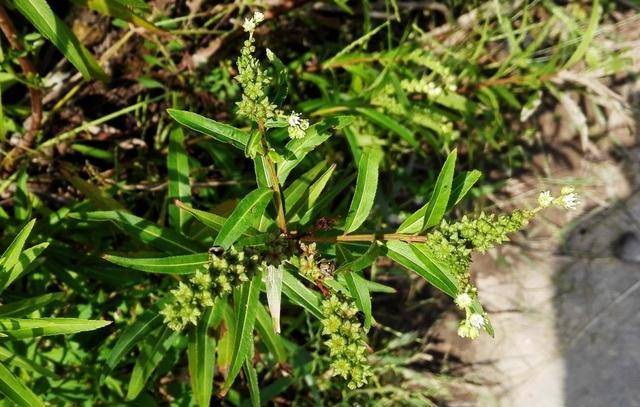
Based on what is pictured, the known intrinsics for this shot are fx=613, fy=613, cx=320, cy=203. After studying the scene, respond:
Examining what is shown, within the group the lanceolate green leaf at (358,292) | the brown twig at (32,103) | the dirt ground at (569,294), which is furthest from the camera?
the dirt ground at (569,294)

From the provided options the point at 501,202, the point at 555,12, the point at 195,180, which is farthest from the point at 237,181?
the point at 555,12

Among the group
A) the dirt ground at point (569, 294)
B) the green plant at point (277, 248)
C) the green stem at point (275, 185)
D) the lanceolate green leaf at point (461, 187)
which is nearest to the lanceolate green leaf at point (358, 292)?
the green plant at point (277, 248)

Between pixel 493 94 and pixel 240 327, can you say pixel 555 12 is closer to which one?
pixel 493 94

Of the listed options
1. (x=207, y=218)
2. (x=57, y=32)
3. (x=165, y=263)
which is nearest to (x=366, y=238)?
(x=207, y=218)

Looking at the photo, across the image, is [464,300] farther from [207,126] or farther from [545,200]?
[207,126]

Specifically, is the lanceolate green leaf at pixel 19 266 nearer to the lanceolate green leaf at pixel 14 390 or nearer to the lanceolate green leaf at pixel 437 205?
the lanceolate green leaf at pixel 14 390

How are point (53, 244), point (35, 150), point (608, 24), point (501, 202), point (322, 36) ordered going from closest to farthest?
point (53, 244) < point (35, 150) < point (322, 36) < point (501, 202) < point (608, 24)

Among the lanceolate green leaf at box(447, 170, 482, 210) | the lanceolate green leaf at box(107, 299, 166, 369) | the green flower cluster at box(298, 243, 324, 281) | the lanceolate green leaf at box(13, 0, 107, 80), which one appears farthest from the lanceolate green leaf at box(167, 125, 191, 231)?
the lanceolate green leaf at box(447, 170, 482, 210)
